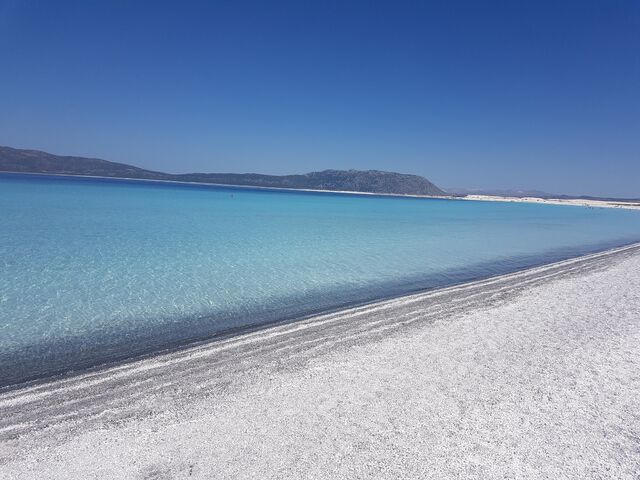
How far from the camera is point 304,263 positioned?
15773 mm

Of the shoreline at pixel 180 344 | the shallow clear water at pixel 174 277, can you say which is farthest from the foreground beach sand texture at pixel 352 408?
the shallow clear water at pixel 174 277

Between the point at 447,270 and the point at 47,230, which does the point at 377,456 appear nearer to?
the point at 447,270

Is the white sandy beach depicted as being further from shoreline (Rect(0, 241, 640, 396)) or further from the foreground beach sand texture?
the foreground beach sand texture

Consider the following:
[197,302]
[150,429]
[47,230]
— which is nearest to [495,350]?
[150,429]

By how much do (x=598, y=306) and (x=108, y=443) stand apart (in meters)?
11.5

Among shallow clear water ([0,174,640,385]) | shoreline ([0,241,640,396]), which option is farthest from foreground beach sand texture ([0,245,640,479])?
shallow clear water ([0,174,640,385])

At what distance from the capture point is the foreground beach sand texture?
161 inches

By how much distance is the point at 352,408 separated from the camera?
516 centimetres

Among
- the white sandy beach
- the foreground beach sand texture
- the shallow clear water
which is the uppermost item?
the white sandy beach

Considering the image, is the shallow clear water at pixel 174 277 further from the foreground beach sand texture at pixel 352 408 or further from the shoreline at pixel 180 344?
the foreground beach sand texture at pixel 352 408

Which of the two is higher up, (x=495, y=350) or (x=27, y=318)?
(x=495, y=350)

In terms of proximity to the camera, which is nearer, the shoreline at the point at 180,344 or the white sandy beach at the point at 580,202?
the shoreline at the point at 180,344

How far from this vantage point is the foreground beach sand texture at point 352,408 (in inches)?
161

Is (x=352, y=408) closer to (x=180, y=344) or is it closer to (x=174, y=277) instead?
(x=180, y=344)
